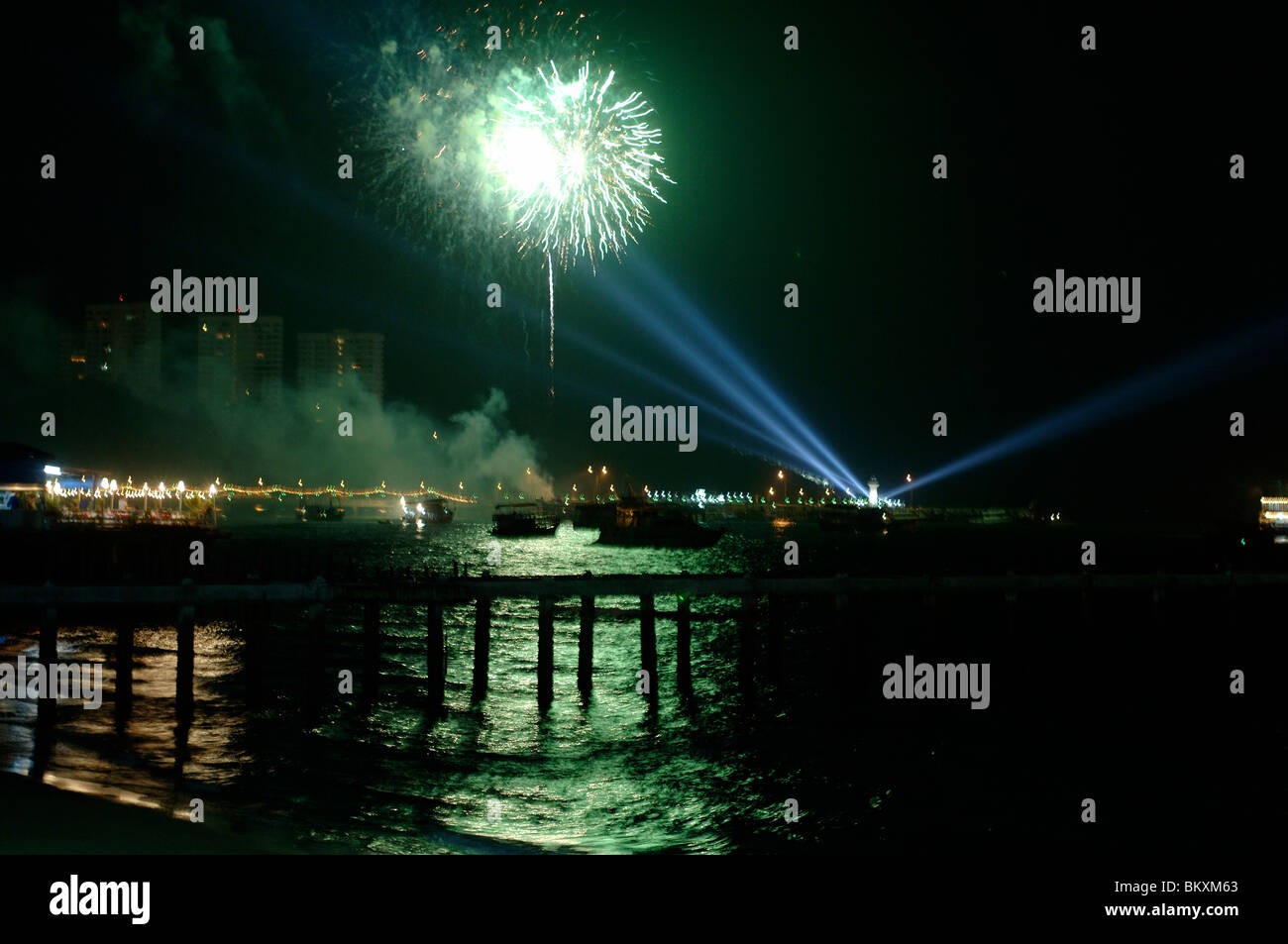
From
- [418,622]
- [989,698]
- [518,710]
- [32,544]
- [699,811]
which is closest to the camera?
[699,811]

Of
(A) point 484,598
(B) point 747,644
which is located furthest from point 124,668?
(B) point 747,644

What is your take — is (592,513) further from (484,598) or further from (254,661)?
(254,661)

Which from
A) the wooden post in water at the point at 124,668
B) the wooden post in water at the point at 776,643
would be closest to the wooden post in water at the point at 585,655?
the wooden post in water at the point at 776,643

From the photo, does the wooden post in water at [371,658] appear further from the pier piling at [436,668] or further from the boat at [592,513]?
the boat at [592,513]
